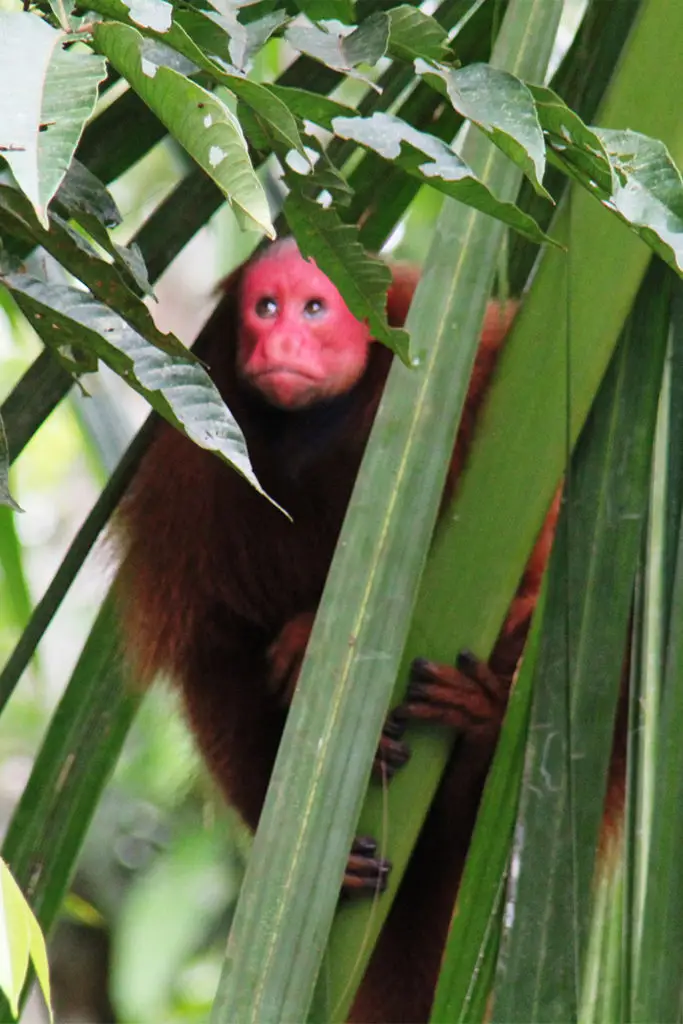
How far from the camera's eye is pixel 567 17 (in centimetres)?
167

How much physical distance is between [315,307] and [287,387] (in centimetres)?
13

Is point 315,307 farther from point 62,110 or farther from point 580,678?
point 62,110

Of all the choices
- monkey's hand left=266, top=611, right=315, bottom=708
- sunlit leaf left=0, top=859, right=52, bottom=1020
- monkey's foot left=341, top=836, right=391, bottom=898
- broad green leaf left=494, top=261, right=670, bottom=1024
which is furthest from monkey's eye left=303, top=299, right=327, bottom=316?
sunlit leaf left=0, top=859, right=52, bottom=1020

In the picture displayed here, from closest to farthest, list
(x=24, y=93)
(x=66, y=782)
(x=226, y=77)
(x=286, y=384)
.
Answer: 1. (x=24, y=93)
2. (x=226, y=77)
3. (x=66, y=782)
4. (x=286, y=384)

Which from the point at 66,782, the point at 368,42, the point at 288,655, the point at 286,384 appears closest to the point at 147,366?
the point at 368,42

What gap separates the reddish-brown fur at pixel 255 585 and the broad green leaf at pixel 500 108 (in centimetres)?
87

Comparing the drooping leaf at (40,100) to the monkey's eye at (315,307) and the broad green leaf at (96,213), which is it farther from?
the monkey's eye at (315,307)

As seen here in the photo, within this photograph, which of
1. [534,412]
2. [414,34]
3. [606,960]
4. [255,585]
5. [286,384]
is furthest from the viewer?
[255,585]

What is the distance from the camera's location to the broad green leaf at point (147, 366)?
678 mm

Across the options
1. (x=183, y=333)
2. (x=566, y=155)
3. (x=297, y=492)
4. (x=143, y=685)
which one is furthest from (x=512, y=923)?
(x=183, y=333)

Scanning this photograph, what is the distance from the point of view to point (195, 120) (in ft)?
1.80

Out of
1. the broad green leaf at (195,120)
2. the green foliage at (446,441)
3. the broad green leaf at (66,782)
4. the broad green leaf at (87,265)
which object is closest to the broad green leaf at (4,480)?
the green foliage at (446,441)

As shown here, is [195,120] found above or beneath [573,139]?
beneath

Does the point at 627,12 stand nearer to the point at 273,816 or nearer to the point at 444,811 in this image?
the point at 273,816
